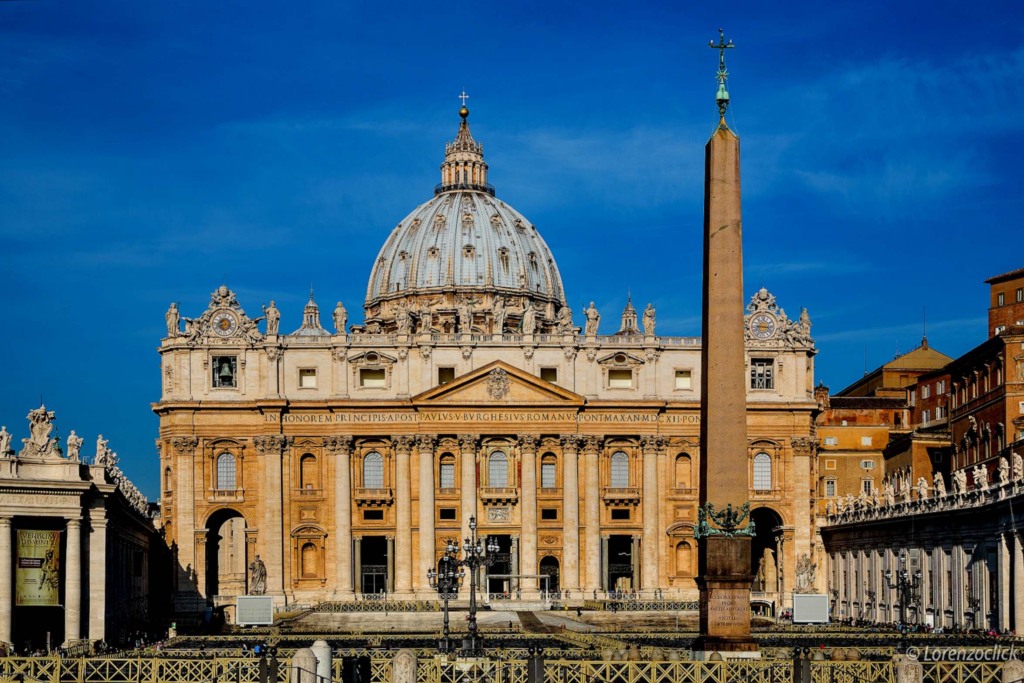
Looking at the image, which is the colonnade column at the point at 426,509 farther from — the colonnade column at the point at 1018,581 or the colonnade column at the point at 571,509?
the colonnade column at the point at 1018,581

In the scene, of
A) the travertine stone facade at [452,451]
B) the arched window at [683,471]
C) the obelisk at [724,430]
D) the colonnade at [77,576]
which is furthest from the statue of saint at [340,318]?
the obelisk at [724,430]

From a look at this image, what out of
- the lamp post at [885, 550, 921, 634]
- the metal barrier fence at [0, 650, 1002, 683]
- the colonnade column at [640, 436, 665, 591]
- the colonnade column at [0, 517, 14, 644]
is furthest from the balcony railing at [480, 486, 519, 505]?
the metal barrier fence at [0, 650, 1002, 683]

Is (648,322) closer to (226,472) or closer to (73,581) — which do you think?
(226,472)

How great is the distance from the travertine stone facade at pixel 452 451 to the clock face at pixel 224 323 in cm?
9

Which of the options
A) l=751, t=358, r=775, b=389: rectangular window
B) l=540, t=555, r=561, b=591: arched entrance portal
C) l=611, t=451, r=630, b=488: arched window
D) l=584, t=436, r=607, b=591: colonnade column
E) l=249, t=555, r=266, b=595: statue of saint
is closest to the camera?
l=249, t=555, r=266, b=595: statue of saint

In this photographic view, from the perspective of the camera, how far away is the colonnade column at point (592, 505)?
111625mm

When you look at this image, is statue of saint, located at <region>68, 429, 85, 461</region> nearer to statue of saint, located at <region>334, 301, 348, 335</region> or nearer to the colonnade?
the colonnade

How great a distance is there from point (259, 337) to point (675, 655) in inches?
2808

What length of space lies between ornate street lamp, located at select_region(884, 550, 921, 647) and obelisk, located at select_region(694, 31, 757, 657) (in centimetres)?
2419

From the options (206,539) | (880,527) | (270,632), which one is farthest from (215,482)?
(880,527)

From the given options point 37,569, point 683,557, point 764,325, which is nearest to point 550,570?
point 683,557

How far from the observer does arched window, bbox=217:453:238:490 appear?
369 feet

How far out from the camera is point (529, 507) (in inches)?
4392

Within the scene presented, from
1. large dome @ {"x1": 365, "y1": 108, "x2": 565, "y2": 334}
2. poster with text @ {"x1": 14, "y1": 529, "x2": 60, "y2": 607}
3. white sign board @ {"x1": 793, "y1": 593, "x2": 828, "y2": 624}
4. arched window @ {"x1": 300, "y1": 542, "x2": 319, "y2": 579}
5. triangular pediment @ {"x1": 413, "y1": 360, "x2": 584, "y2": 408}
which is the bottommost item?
white sign board @ {"x1": 793, "y1": 593, "x2": 828, "y2": 624}
